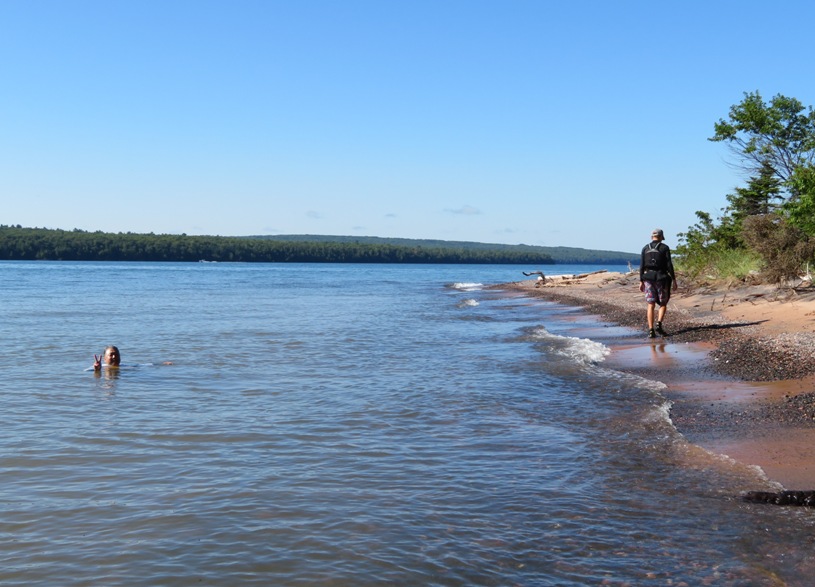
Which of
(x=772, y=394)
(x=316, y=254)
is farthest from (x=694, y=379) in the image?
(x=316, y=254)

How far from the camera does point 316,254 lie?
597ft

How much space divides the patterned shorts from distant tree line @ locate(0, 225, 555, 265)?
5490 inches

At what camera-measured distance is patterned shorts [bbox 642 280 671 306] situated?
15984 mm

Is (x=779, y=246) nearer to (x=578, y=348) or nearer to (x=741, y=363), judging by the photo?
(x=578, y=348)

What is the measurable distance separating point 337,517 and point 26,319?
22.5 meters

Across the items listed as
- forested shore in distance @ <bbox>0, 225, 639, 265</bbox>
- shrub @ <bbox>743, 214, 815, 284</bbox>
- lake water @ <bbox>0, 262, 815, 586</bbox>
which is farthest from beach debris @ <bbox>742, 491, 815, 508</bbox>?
forested shore in distance @ <bbox>0, 225, 639, 265</bbox>

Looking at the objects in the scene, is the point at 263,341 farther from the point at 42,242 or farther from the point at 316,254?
the point at 316,254

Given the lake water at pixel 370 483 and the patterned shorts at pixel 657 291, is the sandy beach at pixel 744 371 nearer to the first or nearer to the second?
the lake water at pixel 370 483

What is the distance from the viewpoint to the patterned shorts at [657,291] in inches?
629

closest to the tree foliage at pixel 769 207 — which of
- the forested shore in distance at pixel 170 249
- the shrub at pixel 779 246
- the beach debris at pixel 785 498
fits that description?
the shrub at pixel 779 246

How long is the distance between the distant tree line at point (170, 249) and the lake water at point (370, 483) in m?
139

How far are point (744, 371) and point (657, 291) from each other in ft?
15.7

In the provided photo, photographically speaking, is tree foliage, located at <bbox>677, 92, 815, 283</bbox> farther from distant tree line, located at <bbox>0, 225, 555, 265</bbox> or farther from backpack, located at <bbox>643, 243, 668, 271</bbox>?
distant tree line, located at <bbox>0, 225, 555, 265</bbox>

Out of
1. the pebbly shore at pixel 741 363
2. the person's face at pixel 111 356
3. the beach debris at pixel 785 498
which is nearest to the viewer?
the beach debris at pixel 785 498
